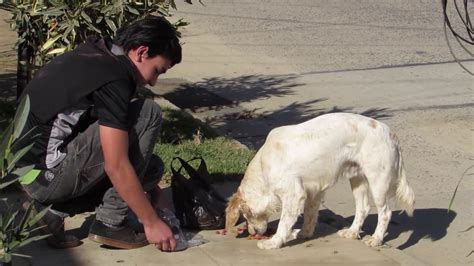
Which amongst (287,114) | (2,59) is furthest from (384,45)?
(2,59)

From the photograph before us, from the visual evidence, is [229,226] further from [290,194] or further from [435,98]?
[435,98]

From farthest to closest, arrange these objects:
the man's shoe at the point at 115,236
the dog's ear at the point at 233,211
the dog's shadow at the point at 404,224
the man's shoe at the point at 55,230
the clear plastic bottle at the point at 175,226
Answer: the dog's shadow at the point at 404,224 < the dog's ear at the point at 233,211 < the clear plastic bottle at the point at 175,226 < the man's shoe at the point at 115,236 < the man's shoe at the point at 55,230

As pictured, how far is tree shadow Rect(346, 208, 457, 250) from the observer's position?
236 inches

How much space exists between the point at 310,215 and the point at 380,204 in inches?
16.4

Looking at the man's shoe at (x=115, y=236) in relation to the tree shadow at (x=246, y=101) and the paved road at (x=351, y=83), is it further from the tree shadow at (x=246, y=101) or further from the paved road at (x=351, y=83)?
the tree shadow at (x=246, y=101)

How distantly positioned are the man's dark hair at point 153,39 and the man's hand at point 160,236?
34.9 inches

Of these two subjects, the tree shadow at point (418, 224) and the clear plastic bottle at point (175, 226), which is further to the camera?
the tree shadow at point (418, 224)

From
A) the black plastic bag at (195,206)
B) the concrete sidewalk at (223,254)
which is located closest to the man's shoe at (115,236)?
the concrete sidewalk at (223,254)

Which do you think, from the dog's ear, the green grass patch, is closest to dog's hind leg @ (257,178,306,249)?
the dog's ear

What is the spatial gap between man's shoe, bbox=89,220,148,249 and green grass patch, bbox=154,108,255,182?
133 centimetres

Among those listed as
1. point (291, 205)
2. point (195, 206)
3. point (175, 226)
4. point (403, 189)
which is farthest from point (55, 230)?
point (403, 189)

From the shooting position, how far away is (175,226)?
5.24 m

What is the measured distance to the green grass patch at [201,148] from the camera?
6.67 m

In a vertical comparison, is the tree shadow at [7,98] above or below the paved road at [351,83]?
above
